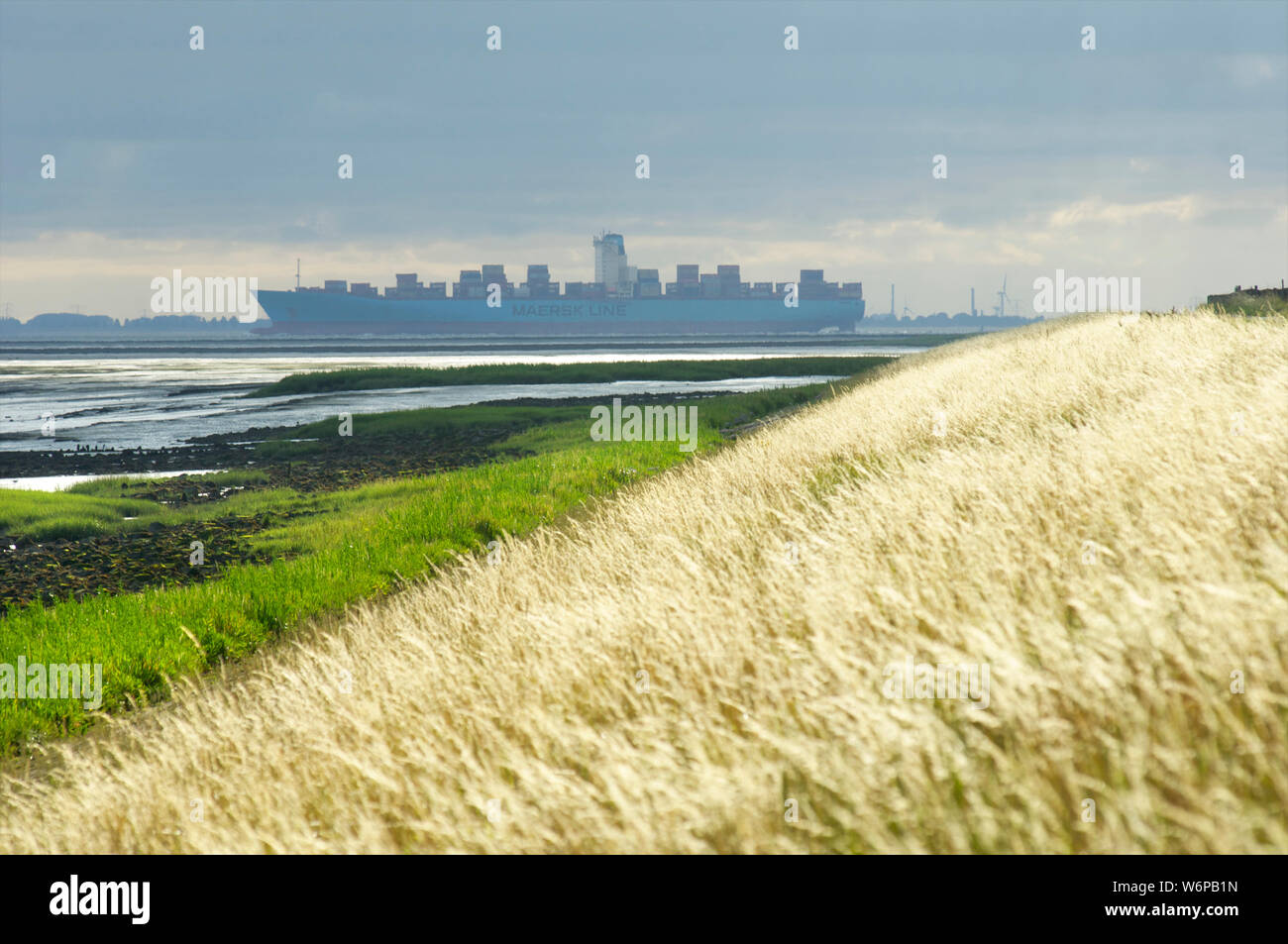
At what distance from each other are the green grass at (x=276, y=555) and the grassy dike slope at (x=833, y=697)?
96cm

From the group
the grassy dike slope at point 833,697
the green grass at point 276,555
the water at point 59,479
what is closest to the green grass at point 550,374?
the water at point 59,479

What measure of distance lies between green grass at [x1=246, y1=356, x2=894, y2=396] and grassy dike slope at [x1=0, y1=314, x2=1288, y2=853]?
5324 cm

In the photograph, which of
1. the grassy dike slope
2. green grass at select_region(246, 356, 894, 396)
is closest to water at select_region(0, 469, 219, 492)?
the grassy dike slope

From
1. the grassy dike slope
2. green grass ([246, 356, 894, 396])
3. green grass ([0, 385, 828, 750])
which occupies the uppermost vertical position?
green grass ([246, 356, 894, 396])

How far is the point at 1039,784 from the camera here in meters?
3.82

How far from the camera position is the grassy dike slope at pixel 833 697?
3.94 m

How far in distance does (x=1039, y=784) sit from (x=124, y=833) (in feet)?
16.6

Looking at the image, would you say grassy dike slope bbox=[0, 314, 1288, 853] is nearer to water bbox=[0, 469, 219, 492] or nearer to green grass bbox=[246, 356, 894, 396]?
water bbox=[0, 469, 219, 492]

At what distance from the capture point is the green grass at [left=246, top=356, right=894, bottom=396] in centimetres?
6141

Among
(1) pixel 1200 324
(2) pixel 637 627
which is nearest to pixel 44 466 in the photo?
(2) pixel 637 627

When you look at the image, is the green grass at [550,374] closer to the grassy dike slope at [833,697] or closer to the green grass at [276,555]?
the green grass at [276,555]

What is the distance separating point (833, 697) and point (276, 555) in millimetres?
12793

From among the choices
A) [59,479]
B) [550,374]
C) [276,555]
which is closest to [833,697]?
[276,555]

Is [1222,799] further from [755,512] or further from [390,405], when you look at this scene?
[390,405]
